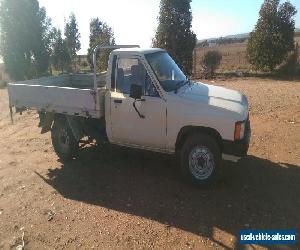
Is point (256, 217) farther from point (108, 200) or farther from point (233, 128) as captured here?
point (108, 200)

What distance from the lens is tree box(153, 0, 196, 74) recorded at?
19.6m

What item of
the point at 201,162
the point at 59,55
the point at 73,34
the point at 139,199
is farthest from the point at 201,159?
the point at 73,34

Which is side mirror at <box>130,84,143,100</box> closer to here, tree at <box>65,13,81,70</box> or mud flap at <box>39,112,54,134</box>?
mud flap at <box>39,112,54,134</box>

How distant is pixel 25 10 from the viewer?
27047mm

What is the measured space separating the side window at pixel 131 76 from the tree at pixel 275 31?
47.4 ft

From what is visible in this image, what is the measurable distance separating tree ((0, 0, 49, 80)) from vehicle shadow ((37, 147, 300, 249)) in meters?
20.6

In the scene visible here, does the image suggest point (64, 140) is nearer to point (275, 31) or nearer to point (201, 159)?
point (201, 159)

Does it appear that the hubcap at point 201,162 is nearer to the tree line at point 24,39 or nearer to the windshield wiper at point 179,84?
the windshield wiper at point 179,84

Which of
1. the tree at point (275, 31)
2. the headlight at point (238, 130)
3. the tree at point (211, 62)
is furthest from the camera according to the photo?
the tree at point (211, 62)

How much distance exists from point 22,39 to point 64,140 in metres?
21.6

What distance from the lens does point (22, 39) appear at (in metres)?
27.2

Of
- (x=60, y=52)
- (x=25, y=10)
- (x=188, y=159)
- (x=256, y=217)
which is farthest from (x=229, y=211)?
(x=60, y=52)

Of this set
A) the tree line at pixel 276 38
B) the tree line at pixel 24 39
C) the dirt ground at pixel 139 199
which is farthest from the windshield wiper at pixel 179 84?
the tree line at pixel 24 39

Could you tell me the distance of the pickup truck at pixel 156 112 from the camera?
19.9 feet
